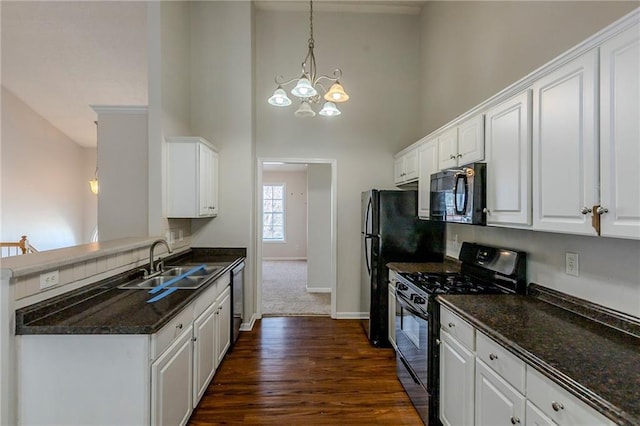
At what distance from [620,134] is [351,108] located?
344 cm

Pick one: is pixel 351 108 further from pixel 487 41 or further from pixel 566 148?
pixel 566 148

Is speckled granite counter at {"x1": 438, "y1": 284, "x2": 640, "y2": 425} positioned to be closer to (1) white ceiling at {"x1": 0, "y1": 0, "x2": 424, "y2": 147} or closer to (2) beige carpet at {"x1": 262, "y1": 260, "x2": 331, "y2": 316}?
(2) beige carpet at {"x1": 262, "y1": 260, "x2": 331, "y2": 316}

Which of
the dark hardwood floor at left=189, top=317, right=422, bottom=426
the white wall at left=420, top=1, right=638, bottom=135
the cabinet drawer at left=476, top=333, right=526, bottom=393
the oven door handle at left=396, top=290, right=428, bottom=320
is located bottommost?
the dark hardwood floor at left=189, top=317, right=422, bottom=426

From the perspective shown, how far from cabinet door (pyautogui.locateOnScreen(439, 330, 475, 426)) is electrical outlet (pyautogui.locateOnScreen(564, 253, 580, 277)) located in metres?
0.75

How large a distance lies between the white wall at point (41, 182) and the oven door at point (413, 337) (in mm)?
7110

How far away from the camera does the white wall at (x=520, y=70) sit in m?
1.57

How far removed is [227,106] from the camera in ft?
13.2

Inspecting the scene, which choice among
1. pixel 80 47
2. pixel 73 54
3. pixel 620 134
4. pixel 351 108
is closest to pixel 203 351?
pixel 620 134

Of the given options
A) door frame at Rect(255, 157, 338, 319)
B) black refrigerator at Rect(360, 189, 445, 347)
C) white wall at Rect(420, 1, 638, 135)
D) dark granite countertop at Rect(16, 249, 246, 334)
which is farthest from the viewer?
door frame at Rect(255, 157, 338, 319)

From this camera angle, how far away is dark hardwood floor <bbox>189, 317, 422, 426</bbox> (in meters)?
2.33

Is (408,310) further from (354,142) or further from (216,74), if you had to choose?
(216,74)

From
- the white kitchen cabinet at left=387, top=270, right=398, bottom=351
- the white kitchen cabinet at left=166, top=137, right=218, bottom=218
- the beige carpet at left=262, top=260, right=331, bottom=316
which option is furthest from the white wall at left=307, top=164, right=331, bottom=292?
the white kitchen cabinet at left=166, top=137, right=218, bottom=218

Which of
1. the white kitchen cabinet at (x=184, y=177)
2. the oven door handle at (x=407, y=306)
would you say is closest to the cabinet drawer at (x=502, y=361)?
the oven door handle at (x=407, y=306)

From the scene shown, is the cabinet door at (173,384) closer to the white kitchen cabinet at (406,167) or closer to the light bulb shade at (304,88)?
the light bulb shade at (304,88)
